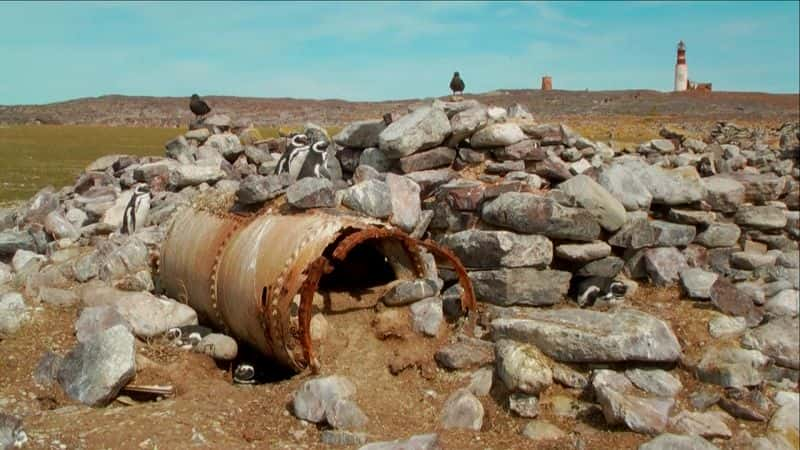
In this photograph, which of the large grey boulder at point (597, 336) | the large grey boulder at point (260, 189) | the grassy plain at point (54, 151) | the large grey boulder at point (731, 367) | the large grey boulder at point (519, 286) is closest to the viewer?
the large grey boulder at point (597, 336)

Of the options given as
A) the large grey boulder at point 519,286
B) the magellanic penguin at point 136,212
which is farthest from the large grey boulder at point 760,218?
the magellanic penguin at point 136,212

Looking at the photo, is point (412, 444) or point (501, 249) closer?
point (412, 444)

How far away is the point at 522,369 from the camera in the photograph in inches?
251

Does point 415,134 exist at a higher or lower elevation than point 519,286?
higher

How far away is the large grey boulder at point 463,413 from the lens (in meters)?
6.12

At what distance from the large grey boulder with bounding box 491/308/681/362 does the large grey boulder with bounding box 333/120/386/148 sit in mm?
3573

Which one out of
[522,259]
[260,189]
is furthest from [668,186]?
[260,189]

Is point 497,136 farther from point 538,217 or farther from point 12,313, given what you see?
point 12,313

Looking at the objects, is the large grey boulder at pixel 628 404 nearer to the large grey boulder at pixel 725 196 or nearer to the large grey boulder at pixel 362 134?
the large grey boulder at pixel 725 196

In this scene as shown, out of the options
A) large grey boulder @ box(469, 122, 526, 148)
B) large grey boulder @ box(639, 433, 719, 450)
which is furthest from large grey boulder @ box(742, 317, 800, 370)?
large grey boulder @ box(469, 122, 526, 148)

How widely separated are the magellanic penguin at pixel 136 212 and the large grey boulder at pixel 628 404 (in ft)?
21.3

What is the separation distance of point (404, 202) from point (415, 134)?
1181 mm

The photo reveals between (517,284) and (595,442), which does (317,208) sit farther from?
(595,442)

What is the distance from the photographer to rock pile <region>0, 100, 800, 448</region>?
647 centimetres
